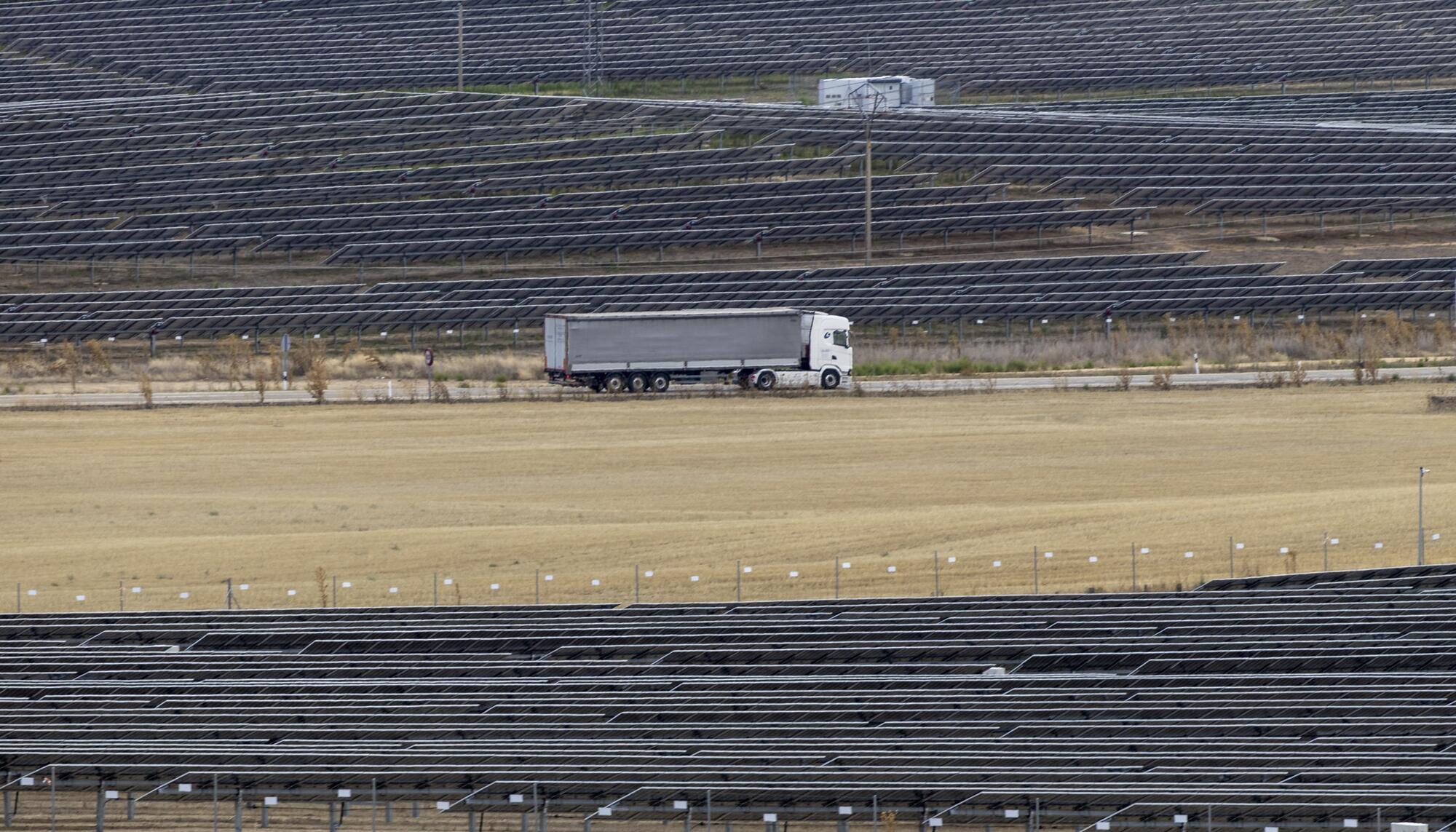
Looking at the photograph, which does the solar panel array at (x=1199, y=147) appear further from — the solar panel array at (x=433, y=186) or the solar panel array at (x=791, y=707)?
the solar panel array at (x=791, y=707)

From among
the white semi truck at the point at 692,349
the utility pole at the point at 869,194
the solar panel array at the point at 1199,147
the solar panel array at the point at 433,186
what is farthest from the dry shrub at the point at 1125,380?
the solar panel array at the point at 1199,147

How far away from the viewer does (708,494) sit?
1850 inches

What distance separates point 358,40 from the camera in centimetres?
11494

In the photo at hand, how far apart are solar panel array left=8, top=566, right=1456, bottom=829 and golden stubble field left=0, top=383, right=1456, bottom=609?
16.6 ft

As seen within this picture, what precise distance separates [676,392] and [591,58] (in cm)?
4274

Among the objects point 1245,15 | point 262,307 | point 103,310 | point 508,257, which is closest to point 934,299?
point 508,257

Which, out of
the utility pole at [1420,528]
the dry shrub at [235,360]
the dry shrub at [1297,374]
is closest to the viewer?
the utility pole at [1420,528]

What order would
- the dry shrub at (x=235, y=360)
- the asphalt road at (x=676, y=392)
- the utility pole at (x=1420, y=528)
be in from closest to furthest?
the utility pole at (x=1420, y=528) → the asphalt road at (x=676, y=392) → the dry shrub at (x=235, y=360)

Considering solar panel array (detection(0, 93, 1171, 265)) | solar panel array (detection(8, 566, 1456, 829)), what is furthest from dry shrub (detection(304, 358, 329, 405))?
solar panel array (detection(8, 566, 1456, 829))

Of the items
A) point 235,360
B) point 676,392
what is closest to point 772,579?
point 676,392

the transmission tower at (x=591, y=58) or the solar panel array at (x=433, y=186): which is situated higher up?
the transmission tower at (x=591, y=58)

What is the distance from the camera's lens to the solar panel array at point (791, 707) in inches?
888

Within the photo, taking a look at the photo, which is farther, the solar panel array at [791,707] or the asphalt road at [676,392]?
the asphalt road at [676,392]

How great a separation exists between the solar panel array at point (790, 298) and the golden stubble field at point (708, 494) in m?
12.3
